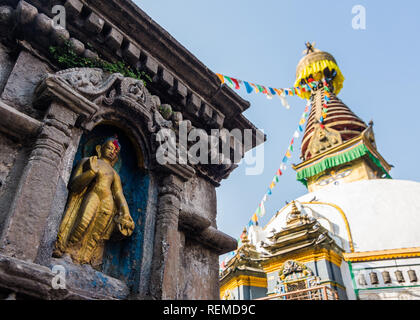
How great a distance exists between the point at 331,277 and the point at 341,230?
390cm

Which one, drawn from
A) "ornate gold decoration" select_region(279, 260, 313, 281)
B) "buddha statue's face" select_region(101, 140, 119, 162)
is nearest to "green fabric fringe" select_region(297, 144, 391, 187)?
"ornate gold decoration" select_region(279, 260, 313, 281)

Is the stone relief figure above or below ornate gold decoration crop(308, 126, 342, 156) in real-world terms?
below

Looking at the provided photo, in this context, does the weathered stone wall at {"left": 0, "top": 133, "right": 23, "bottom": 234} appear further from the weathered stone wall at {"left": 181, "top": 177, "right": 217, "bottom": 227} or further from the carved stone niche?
the weathered stone wall at {"left": 181, "top": 177, "right": 217, "bottom": 227}

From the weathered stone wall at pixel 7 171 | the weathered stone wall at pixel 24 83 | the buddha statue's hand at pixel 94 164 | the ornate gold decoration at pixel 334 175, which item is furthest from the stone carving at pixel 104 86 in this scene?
the ornate gold decoration at pixel 334 175

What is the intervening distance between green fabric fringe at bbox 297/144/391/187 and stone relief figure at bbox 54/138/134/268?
20.7 meters

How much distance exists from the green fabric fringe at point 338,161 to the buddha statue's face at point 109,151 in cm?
2050

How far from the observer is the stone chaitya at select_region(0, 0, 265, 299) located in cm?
269

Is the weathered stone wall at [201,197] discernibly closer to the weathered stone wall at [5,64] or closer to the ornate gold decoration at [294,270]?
the weathered stone wall at [5,64]

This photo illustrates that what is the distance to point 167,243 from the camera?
340 centimetres

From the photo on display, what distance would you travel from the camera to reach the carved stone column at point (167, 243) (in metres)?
3.21

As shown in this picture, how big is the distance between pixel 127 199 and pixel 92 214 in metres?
0.73

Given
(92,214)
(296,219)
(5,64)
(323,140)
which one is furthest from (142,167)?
(323,140)

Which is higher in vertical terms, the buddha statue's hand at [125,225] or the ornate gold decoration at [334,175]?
the ornate gold decoration at [334,175]
